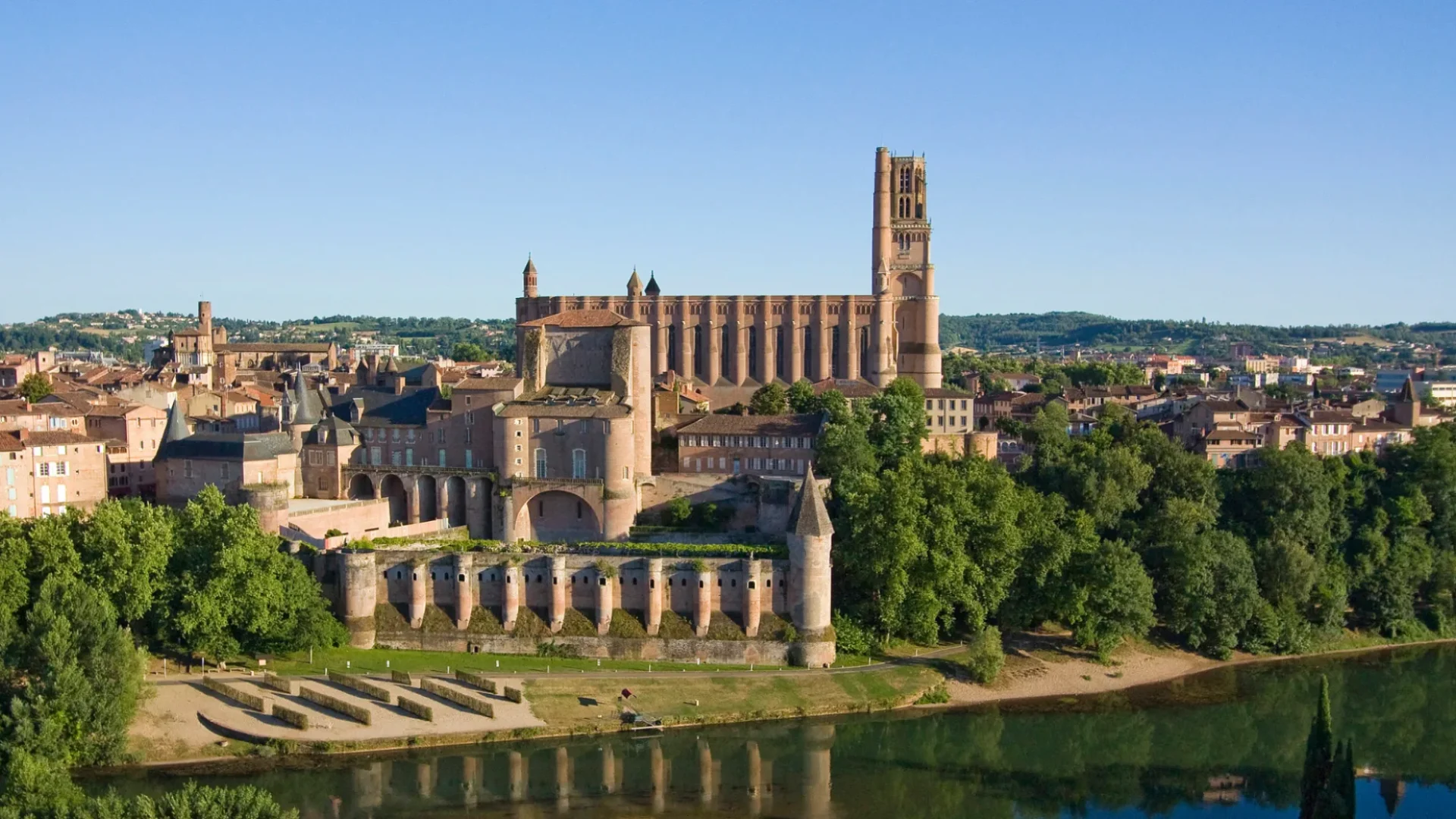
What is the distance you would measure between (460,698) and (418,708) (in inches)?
64.0

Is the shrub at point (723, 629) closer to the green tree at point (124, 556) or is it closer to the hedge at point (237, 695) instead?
the hedge at point (237, 695)

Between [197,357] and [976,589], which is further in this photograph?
[197,357]

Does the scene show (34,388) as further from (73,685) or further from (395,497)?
(73,685)

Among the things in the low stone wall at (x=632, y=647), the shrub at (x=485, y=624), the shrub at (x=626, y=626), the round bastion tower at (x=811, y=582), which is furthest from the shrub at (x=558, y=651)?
the round bastion tower at (x=811, y=582)

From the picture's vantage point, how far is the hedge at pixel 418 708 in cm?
4900

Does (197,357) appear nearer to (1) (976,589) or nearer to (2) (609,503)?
(2) (609,503)

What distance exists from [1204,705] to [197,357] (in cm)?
9546

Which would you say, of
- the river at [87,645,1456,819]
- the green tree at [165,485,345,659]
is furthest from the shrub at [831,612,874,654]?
the green tree at [165,485,345,659]

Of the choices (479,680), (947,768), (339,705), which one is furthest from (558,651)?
(947,768)

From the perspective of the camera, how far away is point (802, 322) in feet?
308

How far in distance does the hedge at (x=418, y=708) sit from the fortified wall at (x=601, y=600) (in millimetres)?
6747

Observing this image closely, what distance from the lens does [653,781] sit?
4566 cm

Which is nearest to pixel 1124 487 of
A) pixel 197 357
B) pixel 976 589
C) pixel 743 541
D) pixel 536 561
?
pixel 976 589

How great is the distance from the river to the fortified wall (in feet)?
17.4
